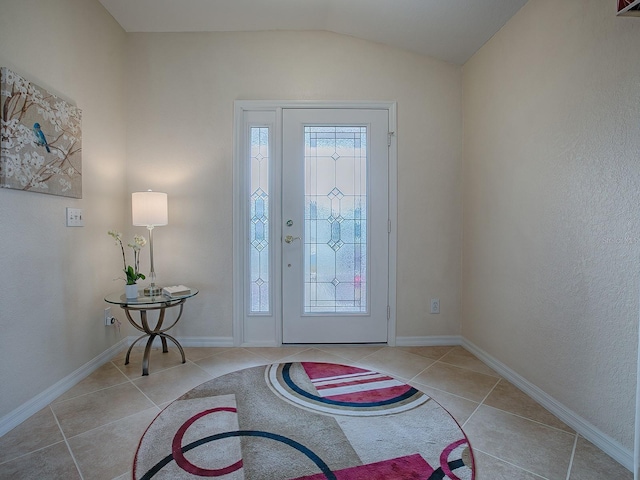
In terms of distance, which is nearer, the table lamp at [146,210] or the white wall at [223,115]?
the table lamp at [146,210]

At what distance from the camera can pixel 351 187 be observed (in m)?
2.74

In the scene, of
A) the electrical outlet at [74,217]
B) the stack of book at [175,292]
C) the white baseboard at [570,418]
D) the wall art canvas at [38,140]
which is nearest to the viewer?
the white baseboard at [570,418]

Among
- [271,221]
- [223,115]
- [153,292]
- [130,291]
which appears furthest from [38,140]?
[271,221]

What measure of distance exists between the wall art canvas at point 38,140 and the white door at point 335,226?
1.48 m

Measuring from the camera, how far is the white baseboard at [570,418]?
141cm

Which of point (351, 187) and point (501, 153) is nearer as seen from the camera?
point (501, 153)

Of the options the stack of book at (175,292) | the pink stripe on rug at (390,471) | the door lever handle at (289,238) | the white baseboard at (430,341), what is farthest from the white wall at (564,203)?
the stack of book at (175,292)

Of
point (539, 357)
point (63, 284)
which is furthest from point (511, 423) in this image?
point (63, 284)

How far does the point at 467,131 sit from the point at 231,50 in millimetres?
2150

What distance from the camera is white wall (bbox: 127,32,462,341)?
2699 millimetres

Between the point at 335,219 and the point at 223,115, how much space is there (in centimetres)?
132

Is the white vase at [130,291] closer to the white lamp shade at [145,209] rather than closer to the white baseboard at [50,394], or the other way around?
the white lamp shade at [145,209]

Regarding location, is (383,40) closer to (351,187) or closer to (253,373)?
(351,187)

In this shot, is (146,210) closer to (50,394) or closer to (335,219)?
(50,394)
